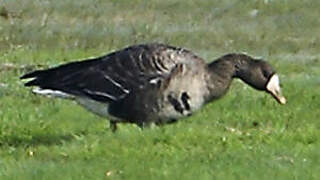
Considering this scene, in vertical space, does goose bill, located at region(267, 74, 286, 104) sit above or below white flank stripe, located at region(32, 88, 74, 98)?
above

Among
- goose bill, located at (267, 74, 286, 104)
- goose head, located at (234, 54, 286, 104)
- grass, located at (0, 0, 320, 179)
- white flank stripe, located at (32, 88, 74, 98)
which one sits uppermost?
goose head, located at (234, 54, 286, 104)

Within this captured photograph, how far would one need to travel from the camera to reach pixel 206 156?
11859mm

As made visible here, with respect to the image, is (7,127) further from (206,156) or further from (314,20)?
(314,20)

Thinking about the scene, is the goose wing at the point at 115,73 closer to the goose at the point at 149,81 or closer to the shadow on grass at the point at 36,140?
the goose at the point at 149,81

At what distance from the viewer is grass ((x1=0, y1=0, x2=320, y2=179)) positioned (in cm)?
1141

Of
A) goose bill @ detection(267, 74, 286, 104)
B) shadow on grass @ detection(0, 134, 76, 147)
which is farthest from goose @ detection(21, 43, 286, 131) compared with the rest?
shadow on grass @ detection(0, 134, 76, 147)

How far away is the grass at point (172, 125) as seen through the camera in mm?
11414

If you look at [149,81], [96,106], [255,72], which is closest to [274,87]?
[255,72]

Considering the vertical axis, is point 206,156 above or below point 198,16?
above

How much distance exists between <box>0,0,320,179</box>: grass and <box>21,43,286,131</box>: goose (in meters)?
0.31

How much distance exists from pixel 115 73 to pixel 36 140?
125 cm

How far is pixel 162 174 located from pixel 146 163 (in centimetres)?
63

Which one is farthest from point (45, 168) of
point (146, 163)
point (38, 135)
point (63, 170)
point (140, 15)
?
point (140, 15)

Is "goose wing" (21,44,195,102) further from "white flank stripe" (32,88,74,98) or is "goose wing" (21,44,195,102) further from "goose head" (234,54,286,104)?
"goose head" (234,54,286,104)
